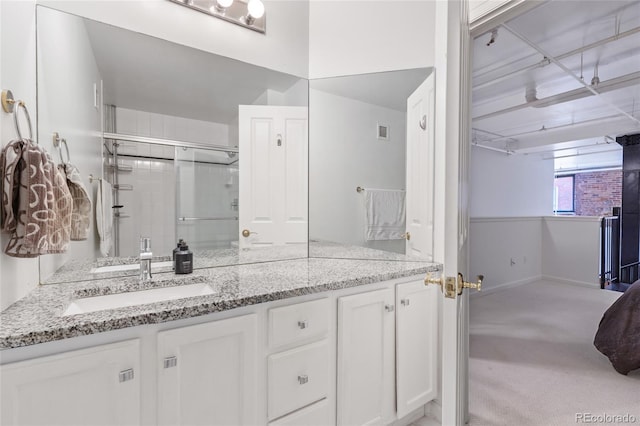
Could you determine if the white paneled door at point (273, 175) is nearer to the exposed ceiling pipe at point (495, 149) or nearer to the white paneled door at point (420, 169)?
the white paneled door at point (420, 169)

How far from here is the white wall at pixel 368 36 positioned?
1858mm

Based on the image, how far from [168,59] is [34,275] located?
121 cm

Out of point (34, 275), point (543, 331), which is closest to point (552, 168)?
point (543, 331)

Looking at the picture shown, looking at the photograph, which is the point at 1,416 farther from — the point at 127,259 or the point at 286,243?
the point at 286,243

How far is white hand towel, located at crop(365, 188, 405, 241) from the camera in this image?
2025mm

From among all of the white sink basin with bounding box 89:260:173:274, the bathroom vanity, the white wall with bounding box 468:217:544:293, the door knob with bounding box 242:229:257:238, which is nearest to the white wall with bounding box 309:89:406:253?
the bathroom vanity

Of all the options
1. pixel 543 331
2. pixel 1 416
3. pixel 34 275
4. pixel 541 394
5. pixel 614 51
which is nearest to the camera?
pixel 1 416

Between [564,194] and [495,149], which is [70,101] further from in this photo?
[564,194]

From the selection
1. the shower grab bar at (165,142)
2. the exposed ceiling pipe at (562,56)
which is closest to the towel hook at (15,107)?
the shower grab bar at (165,142)

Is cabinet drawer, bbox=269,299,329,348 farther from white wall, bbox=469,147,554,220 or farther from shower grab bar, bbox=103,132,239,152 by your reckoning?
white wall, bbox=469,147,554,220

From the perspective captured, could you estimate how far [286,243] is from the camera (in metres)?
2.03

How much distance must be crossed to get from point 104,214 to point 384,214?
5.20 feet

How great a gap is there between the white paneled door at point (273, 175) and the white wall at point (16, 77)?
906 millimetres

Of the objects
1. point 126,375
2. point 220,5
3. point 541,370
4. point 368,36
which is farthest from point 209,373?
point 541,370
